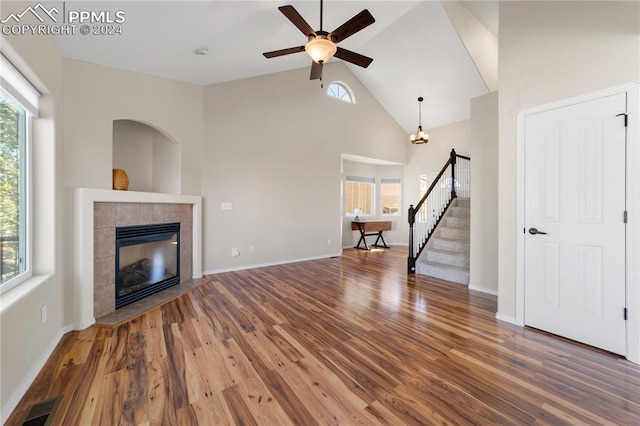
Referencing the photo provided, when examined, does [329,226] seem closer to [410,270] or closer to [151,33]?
[410,270]

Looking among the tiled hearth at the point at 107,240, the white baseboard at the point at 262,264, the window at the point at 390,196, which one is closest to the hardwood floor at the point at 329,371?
the tiled hearth at the point at 107,240

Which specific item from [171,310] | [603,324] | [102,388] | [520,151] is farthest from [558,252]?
Result: [171,310]

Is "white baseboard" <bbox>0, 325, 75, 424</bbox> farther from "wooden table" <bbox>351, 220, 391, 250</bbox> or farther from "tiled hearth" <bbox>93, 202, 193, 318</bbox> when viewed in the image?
"wooden table" <bbox>351, 220, 391, 250</bbox>

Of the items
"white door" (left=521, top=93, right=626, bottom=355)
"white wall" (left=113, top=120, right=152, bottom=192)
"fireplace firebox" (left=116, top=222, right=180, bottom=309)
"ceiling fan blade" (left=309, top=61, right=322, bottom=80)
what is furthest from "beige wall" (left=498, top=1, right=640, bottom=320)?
"white wall" (left=113, top=120, right=152, bottom=192)

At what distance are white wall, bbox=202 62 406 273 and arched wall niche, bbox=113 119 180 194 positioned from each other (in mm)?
495

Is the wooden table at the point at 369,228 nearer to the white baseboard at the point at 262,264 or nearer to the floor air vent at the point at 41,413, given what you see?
the white baseboard at the point at 262,264

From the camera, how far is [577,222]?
2.26m

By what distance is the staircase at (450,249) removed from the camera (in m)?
4.20

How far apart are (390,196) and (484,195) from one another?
15.7ft

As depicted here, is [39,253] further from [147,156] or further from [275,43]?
[275,43]

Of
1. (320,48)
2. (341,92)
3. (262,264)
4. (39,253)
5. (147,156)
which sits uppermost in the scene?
(341,92)

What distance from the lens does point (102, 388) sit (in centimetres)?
167

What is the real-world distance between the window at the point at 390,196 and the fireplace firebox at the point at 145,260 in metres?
6.17

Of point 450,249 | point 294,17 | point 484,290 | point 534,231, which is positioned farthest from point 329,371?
point 450,249
